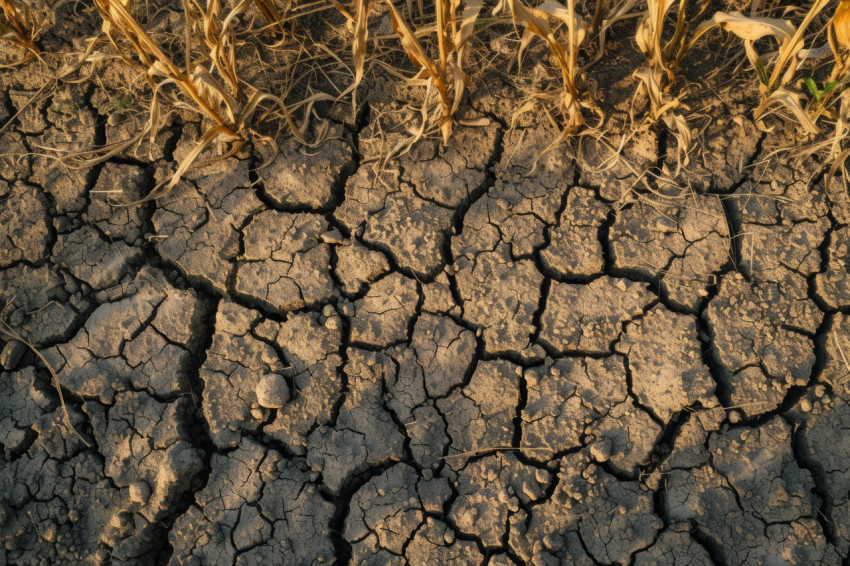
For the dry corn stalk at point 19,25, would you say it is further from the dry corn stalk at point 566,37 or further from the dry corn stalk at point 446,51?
the dry corn stalk at point 566,37

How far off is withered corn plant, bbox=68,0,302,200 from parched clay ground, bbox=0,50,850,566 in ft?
0.45

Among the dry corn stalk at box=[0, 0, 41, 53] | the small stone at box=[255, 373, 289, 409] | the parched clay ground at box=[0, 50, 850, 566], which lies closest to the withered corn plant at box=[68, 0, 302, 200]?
the parched clay ground at box=[0, 50, 850, 566]

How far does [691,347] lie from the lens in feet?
7.08

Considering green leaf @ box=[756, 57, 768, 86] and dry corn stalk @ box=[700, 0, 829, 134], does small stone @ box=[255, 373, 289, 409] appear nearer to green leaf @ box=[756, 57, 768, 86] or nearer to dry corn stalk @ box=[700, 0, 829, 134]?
dry corn stalk @ box=[700, 0, 829, 134]

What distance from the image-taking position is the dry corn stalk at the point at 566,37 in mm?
2074

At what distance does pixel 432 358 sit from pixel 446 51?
1.21 m

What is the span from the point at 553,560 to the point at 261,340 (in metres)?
1.36

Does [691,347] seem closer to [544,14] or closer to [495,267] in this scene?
[495,267]

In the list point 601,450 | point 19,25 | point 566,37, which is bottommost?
point 601,450

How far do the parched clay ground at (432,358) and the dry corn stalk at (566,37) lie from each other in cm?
17

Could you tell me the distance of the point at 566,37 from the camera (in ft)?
8.22

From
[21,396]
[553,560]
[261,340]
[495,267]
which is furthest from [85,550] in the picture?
[495,267]

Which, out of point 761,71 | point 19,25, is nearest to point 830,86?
point 761,71

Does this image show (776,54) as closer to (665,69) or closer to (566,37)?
(665,69)
